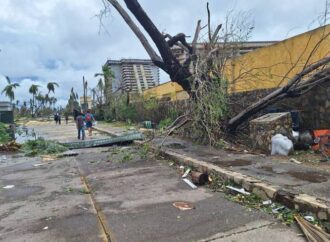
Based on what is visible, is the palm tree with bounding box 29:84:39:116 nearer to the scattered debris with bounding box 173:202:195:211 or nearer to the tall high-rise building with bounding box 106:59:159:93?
the tall high-rise building with bounding box 106:59:159:93

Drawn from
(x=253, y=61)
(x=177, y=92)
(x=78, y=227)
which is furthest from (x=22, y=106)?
(x=78, y=227)

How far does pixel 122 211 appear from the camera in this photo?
5160mm

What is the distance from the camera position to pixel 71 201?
5.87 m

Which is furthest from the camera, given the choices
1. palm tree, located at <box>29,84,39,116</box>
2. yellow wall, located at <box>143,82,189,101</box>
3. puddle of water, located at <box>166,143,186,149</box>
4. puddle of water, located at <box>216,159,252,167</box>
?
palm tree, located at <box>29,84,39,116</box>

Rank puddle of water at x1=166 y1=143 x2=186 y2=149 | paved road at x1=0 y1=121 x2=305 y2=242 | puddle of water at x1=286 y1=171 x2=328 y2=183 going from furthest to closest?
1. puddle of water at x1=166 y1=143 x2=186 y2=149
2. puddle of water at x1=286 y1=171 x2=328 y2=183
3. paved road at x1=0 y1=121 x2=305 y2=242

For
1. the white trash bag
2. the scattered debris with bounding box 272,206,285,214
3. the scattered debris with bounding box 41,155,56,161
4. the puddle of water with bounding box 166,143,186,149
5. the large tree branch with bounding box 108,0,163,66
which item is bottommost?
the scattered debris with bounding box 41,155,56,161

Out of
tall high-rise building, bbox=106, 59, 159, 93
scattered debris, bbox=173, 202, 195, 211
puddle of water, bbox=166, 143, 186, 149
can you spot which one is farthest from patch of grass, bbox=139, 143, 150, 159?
tall high-rise building, bbox=106, 59, 159, 93

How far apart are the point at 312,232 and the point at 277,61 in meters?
8.56

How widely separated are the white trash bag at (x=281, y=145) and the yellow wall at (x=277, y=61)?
8.37ft

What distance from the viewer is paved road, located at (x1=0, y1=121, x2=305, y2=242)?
4.17m

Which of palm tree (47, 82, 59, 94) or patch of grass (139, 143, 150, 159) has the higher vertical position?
palm tree (47, 82, 59, 94)

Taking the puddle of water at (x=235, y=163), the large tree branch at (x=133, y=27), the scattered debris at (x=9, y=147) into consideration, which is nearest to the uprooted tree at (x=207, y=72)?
the large tree branch at (x=133, y=27)

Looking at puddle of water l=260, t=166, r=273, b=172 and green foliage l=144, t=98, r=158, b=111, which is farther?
green foliage l=144, t=98, r=158, b=111

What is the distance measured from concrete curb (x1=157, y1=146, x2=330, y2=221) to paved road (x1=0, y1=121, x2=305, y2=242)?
395 millimetres
